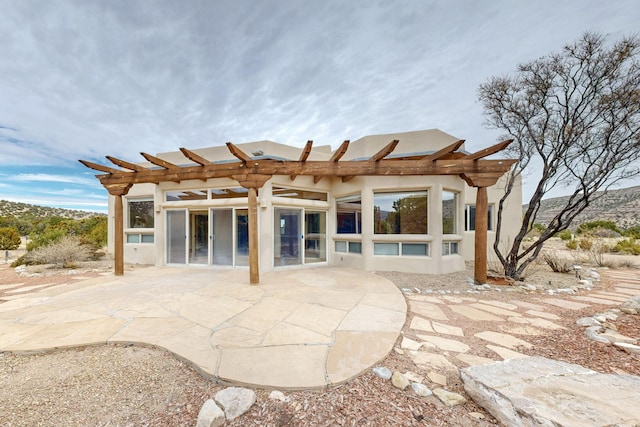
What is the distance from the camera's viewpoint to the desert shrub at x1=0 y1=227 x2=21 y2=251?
11430mm

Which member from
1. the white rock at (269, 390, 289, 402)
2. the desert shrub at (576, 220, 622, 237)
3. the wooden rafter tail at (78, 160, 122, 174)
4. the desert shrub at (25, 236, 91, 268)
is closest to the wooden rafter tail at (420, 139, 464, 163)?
the white rock at (269, 390, 289, 402)

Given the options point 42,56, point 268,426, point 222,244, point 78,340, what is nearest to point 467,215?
point 222,244

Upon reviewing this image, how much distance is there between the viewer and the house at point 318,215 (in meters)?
6.84

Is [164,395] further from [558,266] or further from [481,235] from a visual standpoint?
[558,266]

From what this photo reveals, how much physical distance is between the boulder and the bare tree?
17.5 feet

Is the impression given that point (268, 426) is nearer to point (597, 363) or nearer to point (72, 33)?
point (597, 363)

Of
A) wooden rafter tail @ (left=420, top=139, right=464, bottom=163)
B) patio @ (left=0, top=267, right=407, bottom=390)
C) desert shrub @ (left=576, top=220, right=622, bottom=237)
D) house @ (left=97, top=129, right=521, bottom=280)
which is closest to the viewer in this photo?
patio @ (left=0, top=267, right=407, bottom=390)

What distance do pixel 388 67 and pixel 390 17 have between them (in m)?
1.67

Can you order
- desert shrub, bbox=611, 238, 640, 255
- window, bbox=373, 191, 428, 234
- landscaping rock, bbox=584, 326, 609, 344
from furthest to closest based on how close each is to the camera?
desert shrub, bbox=611, 238, 640, 255 → window, bbox=373, 191, 428, 234 → landscaping rock, bbox=584, 326, 609, 344

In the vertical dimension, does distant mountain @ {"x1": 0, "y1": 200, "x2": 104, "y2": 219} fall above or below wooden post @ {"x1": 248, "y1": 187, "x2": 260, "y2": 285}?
above

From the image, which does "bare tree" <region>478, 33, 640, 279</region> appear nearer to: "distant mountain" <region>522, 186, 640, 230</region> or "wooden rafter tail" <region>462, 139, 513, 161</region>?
"wooden rafter tail" <region>462, 139, 513, 161</region>

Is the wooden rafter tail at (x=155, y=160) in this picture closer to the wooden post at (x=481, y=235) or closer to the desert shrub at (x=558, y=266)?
the wooden post at (x=481, y=235)

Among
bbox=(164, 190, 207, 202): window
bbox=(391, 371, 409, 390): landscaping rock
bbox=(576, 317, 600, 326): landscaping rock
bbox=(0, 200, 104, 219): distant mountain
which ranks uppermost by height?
bbox=(0, 200, 104, 219): distant mountain

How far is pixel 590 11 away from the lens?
5262 millimetres
